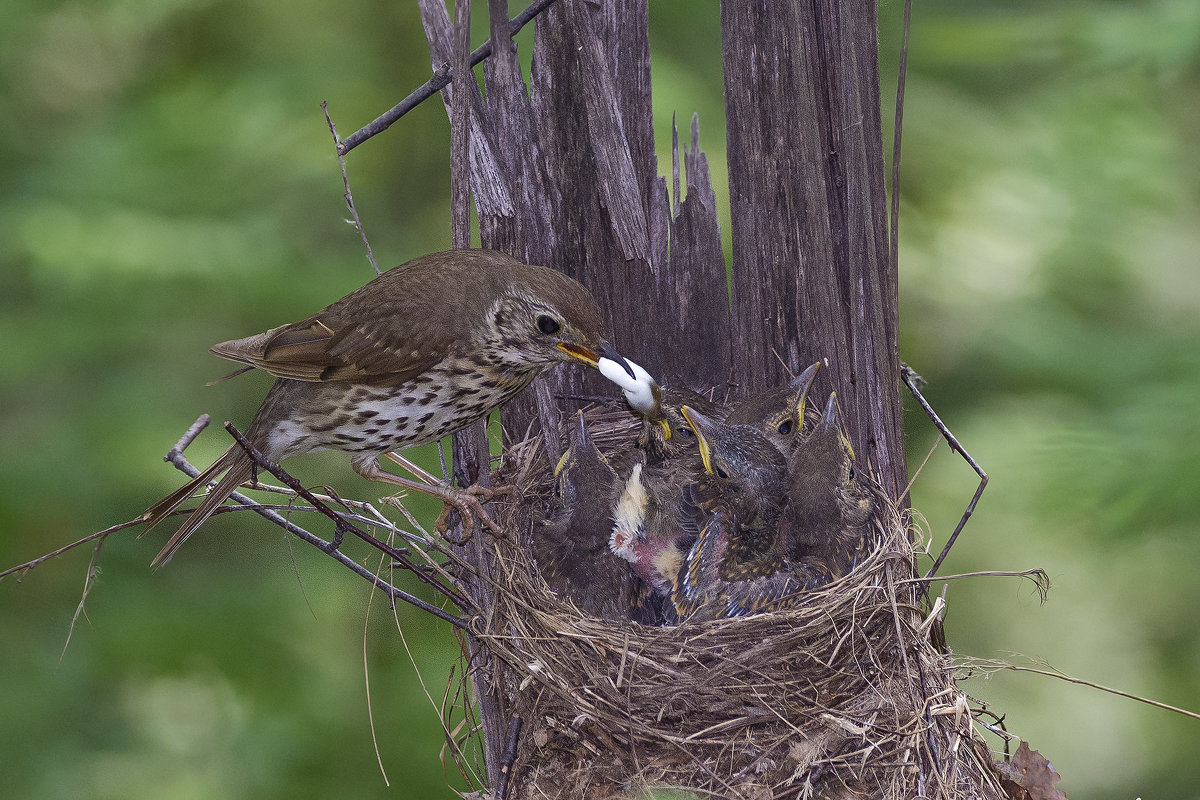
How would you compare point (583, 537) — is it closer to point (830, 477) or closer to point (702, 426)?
point (702, 426)

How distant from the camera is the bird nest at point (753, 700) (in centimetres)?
258

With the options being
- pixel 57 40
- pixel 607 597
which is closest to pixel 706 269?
pixel 607 597

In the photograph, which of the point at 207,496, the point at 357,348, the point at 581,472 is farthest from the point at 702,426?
the point at 207,496

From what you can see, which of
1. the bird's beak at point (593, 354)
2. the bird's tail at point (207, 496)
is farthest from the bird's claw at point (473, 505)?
the bird's tail at point (207, 496)

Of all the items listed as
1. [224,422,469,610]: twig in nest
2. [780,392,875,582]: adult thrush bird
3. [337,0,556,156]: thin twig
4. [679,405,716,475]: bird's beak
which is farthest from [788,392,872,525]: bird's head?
[337,0,556,156]: thin twig

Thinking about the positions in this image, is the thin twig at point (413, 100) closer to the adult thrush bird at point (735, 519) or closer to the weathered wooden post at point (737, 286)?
the weathered wooden post at point (737, 286)

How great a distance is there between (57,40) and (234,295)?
1548 mm

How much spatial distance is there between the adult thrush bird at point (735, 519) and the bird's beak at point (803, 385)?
0.14 meters

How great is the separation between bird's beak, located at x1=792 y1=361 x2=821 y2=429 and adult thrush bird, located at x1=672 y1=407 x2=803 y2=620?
14 centimetres

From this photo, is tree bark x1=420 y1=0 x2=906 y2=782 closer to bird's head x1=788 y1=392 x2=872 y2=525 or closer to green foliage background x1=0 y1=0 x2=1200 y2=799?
bird's head x1=788 y1=392 x2=872 y2=525

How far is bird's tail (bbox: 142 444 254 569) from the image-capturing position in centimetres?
264

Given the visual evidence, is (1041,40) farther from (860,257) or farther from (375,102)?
(375,102)

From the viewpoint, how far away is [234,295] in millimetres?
3973

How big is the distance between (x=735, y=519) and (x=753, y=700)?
708mm
